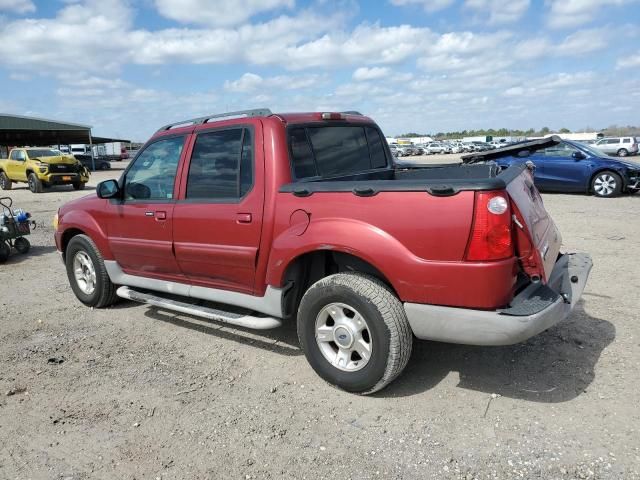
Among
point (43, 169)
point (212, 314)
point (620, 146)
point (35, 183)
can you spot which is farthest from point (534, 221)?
point (620, 146)

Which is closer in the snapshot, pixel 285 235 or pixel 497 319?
pixel 497 319

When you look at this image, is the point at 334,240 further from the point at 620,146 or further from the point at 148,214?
the point at 620,146

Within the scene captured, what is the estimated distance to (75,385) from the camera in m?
3.67

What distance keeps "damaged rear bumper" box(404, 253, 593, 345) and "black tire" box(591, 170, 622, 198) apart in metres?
11.4

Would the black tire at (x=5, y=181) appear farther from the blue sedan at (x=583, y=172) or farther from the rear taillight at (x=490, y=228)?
the rear taillight at (x=490, y=228)

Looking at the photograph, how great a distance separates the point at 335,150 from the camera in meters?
4.12

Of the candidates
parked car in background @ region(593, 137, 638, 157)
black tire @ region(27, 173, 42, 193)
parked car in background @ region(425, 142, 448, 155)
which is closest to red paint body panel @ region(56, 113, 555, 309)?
black tire @ region(27, 173, 42, 193)

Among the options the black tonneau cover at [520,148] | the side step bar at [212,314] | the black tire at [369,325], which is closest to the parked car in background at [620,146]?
the black tonneau cover at [520,148]

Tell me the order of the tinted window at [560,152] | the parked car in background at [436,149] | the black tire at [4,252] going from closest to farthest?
the black tire at [4,252]
the tinted window at [560,152]
the parked car in background at [436,149]

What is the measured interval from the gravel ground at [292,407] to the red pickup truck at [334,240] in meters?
0.37

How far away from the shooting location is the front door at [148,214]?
14.2 feet

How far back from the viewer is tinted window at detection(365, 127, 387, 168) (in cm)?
464

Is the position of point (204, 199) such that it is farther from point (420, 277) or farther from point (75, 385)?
→ point (420, 277)

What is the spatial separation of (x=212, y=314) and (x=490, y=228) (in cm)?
230
